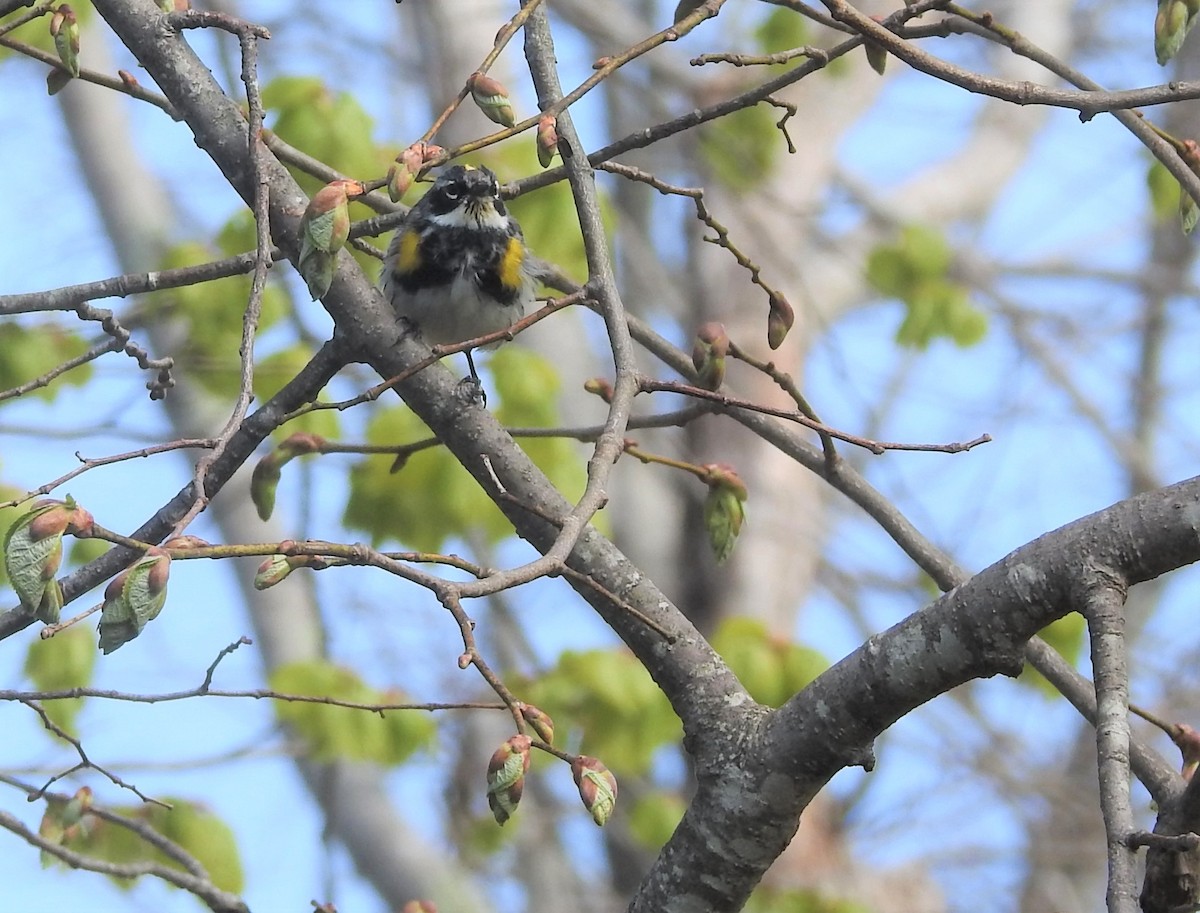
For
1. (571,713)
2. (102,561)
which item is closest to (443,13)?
(571,713)

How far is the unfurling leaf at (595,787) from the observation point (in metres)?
1.68

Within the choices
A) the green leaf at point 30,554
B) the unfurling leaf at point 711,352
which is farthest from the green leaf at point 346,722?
the green leaf at point 30,554

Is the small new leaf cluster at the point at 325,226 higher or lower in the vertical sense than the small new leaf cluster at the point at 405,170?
lower

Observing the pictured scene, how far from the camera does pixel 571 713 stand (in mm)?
6039

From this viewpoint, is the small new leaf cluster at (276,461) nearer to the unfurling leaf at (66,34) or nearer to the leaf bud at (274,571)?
the unfurling leaf at (66,34)

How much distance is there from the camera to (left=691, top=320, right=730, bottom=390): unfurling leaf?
2244 millimetres

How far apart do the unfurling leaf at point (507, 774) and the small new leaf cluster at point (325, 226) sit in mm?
626

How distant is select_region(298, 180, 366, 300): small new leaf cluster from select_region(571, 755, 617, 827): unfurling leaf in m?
0.68

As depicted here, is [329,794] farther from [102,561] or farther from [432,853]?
[102,561]

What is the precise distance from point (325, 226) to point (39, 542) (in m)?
0.52

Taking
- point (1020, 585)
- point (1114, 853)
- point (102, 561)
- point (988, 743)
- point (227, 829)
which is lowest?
point (1114, 853)

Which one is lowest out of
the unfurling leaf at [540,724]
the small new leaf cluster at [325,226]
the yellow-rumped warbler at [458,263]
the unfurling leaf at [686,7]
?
the unfurling leaf at [540,724]

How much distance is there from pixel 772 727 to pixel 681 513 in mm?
7355

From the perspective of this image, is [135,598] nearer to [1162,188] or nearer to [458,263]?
[458,263]
